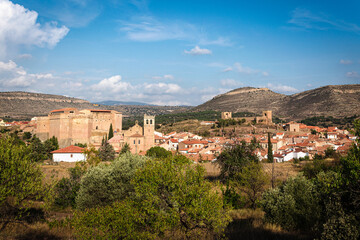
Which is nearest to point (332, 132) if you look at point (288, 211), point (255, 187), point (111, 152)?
point (111, 152)

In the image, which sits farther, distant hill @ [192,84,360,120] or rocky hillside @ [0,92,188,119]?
rocky hillside @ [0,92,188,119]

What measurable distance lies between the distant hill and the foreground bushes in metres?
92.9

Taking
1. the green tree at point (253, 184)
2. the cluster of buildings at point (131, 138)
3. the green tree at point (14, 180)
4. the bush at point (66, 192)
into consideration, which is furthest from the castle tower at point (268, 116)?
the green tree at point (14, 180)

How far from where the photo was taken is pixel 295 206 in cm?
1177

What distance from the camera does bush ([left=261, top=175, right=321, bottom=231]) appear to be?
37.2 feet

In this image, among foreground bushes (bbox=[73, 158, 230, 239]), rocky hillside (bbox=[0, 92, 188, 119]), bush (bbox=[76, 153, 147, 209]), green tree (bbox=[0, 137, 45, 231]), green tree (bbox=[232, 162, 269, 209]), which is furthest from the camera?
rocky hillside (bbox=[0, 92, 188, 119])

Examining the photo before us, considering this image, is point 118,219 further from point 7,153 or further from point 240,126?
point 240,126

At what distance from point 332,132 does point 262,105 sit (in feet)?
210

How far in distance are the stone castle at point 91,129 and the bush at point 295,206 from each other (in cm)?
3533

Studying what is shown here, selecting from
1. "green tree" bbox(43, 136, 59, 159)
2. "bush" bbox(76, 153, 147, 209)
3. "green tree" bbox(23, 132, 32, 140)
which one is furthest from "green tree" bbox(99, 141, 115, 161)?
"green tree" bbox(23, 132, 32, 140)

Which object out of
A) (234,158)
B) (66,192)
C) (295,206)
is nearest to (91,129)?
(66,192)

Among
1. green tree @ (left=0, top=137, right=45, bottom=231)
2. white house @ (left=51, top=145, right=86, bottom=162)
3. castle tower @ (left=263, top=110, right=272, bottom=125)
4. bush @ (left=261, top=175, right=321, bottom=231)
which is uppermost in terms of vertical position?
castle tower @ (left=263, top=110, right=272, bottom=125)

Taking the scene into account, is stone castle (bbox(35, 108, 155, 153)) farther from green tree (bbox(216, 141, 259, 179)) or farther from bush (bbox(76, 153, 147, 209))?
bush (bbox(76, 153, 147, 209))

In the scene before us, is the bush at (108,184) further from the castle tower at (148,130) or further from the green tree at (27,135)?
the green tree at (27,135)
